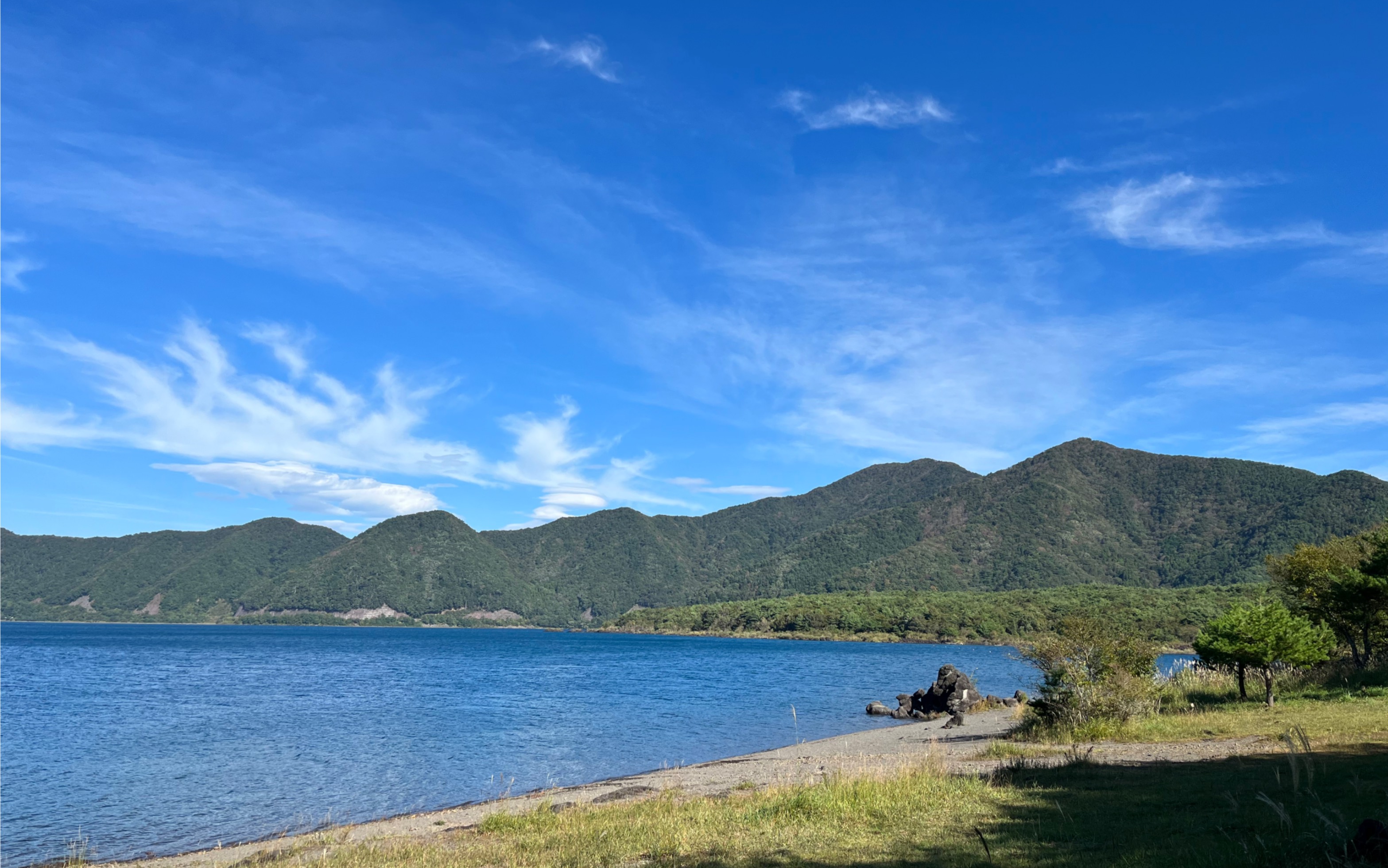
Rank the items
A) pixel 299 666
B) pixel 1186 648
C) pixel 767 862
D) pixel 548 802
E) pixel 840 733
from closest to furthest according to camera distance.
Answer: pixel 767 862
pixel 548 802
pixel 840 733
pixel 299 666
pixel 1186 648

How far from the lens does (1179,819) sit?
11.1 m

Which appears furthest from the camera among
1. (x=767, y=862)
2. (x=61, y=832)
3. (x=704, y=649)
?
(x=704, y=649)

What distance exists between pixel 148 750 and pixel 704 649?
111762 millimetres


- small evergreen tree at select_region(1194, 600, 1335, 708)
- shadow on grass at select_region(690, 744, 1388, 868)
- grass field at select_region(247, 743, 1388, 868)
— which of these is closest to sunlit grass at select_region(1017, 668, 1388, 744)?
small evergreen tree at select_region(1194, 600, 1335, 708)

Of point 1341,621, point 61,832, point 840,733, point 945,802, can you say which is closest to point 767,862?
point 945,802

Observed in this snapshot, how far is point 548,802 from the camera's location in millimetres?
17500

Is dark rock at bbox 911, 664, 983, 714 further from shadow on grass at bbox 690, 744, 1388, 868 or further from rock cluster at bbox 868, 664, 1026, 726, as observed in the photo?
shadow on grass at bbox 690, 744, 1388, 868

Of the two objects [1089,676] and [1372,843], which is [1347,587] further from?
[1372,843]

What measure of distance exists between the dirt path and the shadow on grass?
280cm

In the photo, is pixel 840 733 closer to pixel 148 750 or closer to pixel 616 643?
pixel 148 750

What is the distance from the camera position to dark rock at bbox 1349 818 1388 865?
6996 mm

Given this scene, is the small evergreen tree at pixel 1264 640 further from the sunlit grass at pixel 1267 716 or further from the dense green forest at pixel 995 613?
the dense green forest at pixel 995 613

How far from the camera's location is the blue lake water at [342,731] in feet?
76.4

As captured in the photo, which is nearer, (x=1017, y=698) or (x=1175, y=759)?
(x=1175, y=759)
